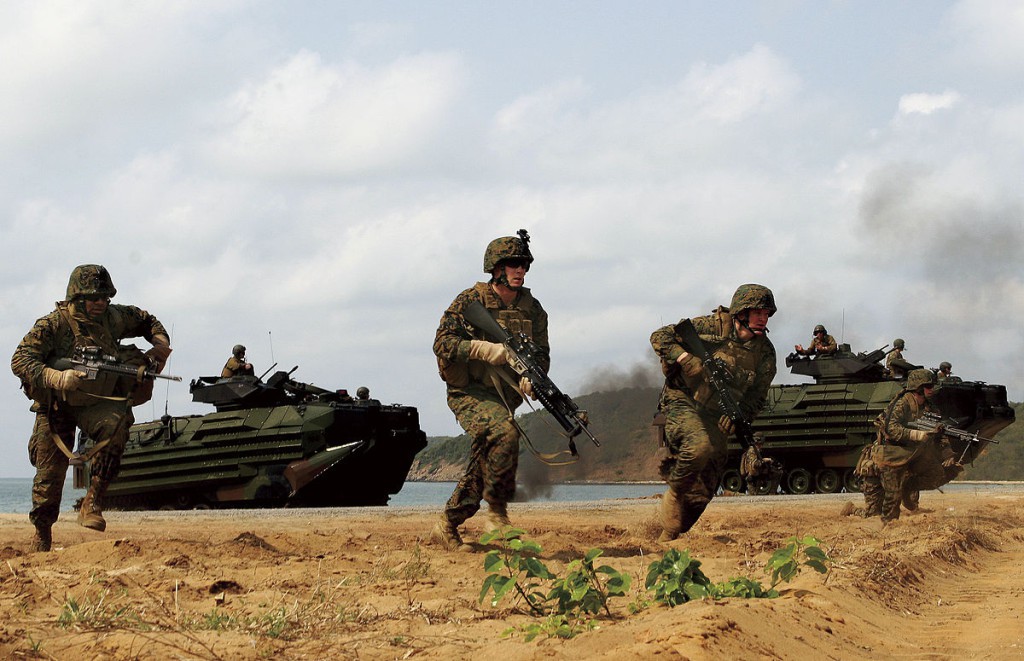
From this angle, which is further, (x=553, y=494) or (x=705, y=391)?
(x=553, y=494)

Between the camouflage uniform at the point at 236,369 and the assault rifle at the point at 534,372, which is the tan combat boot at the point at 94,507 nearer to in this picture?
the assault rifle at the point at 534,372

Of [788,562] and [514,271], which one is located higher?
[514,271]

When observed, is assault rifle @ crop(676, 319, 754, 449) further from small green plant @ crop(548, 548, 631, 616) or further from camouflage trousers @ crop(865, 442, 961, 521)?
camouflage trousers @ crop(865, 442, 961, 521)

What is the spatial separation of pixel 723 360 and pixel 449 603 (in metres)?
3.86

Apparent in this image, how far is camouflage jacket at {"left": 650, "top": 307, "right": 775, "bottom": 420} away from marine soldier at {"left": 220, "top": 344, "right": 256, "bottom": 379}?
1440cm

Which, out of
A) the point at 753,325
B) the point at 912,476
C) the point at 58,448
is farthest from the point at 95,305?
the point at 912,476

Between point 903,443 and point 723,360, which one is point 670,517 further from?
point 903,443

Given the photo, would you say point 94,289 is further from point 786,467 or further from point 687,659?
point 786,467

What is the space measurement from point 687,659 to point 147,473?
1977 cm

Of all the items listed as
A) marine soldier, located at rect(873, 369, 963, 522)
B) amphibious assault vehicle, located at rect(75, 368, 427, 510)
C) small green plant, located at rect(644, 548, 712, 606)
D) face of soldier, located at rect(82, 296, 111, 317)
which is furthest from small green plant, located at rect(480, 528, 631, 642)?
amphibious assault vehicle, located at rect(75, 368, 427, 510)

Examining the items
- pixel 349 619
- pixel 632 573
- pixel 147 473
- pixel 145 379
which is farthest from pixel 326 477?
pixel 349 619

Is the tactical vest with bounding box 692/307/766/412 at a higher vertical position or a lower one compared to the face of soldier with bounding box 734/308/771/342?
lower

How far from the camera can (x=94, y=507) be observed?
8.57m

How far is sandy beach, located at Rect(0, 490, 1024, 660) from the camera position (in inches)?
179
